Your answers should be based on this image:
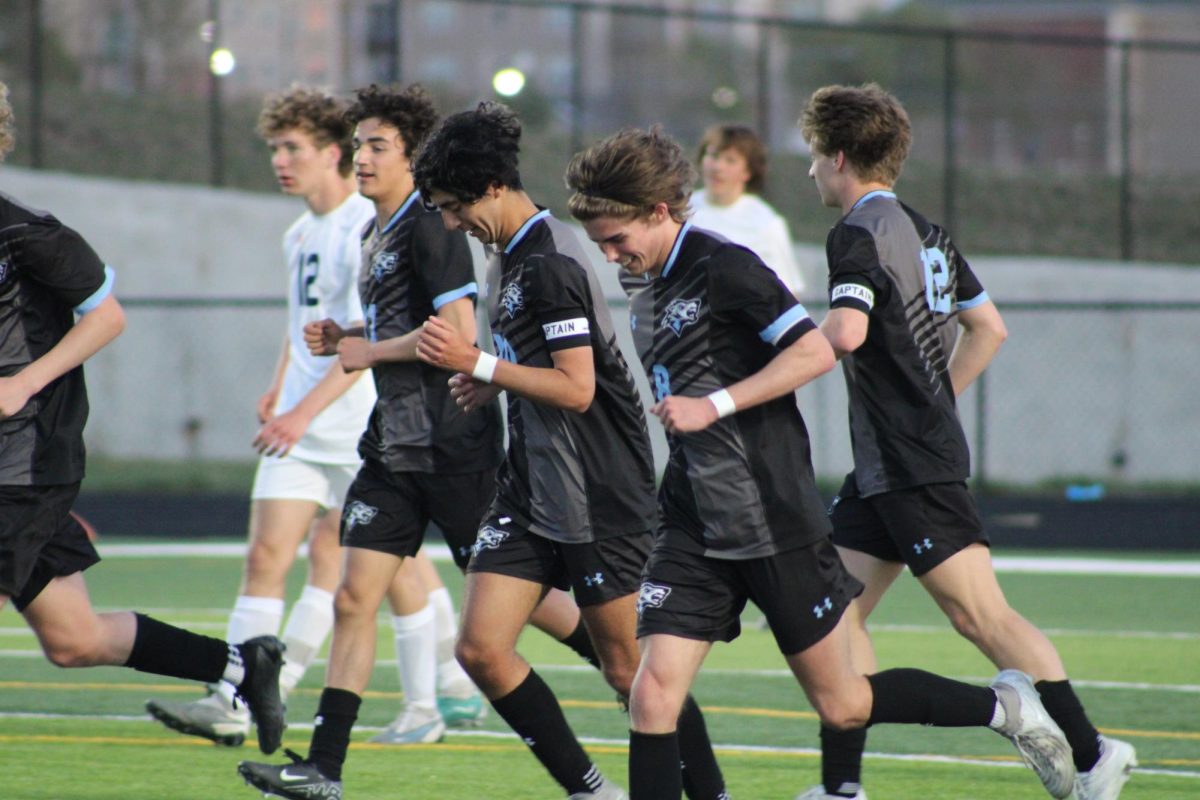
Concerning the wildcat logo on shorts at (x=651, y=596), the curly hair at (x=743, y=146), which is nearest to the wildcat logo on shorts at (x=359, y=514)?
the wildcat logo on shorts at (x=651, y=596)

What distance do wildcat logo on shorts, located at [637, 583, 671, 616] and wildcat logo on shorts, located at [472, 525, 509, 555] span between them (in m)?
0.54

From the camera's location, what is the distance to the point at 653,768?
14.5 ft

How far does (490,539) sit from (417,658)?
179 centimetres

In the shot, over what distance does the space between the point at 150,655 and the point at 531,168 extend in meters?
21.2

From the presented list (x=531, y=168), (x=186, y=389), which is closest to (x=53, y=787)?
(x=186, y=389)

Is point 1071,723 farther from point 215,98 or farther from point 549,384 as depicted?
point 215,98

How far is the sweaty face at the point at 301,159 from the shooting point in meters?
6.90

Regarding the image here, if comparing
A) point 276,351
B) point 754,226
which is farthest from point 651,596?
point 276,351

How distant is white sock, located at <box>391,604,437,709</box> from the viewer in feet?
21.6

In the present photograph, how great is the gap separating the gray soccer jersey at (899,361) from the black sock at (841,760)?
0.73 meters

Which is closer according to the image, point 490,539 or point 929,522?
point 490,539

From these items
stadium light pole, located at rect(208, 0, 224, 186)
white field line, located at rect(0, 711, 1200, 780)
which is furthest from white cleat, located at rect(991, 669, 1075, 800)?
stadium light pole, located at rect(208, 0, 224, 186)

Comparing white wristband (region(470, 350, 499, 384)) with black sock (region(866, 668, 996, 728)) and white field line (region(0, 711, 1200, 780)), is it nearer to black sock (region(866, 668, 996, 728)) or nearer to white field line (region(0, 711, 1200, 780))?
black sock (region(866, 668, 996, 728))

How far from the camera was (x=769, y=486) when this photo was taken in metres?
4.46
